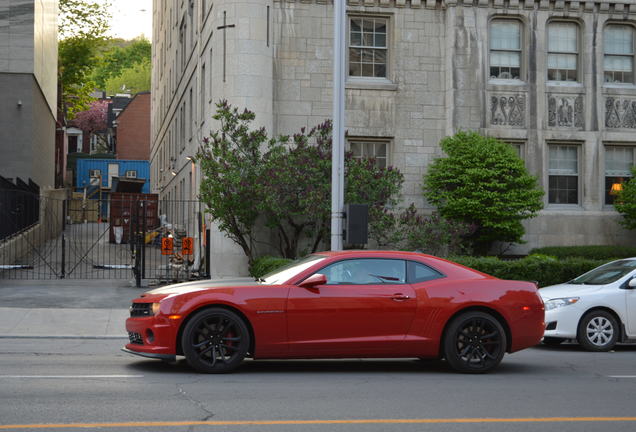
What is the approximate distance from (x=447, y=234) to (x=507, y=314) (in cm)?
1112

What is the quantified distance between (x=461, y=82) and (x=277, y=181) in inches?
268

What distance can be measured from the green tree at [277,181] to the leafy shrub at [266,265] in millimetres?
1158

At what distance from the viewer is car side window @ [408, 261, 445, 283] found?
35.5 feet

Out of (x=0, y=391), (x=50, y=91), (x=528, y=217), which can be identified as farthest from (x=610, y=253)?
(x=50, y=91)

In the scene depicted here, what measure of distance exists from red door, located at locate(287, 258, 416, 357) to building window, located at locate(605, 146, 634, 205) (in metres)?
17.0

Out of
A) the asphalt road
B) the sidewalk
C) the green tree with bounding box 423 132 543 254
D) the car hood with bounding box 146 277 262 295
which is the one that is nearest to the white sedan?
the asphalt road

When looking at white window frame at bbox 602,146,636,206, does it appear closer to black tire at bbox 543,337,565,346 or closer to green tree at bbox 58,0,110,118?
black tire at bbox 543,337,565,346

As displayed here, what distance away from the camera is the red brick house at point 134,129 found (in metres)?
82.9

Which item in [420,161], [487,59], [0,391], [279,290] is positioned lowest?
[0,391]

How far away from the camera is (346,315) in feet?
33.9

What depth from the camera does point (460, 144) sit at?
23.4 meters

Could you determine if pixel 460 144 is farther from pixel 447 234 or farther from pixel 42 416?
pixel 42 416

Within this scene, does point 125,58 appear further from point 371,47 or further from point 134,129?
point 371,47

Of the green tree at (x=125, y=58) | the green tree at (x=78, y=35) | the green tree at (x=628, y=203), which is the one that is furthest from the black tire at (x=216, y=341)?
the green tree at (x=125, y=58)
